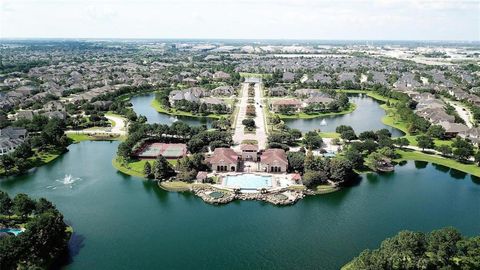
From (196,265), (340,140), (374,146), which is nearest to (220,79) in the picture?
(340,140)

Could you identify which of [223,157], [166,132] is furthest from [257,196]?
[166,132]

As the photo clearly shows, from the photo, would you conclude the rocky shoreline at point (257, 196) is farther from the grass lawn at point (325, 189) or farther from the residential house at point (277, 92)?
the residential house at point (277, 92)

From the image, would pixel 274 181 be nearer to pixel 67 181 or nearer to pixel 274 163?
pixel 274 163

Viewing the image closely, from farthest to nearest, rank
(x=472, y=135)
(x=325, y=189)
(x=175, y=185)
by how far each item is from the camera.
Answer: (x=472, y=135) → (x=175, y=185) → (x=325, y=189)

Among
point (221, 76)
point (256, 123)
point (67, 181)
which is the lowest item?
point (67, 181)

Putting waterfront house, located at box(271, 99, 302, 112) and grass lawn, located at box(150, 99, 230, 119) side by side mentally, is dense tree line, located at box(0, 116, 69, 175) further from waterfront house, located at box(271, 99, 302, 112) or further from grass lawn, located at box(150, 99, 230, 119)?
waterfront house, located at box(271, 99, 302, 112)

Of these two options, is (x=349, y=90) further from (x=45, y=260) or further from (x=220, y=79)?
(x=45, y=260)
